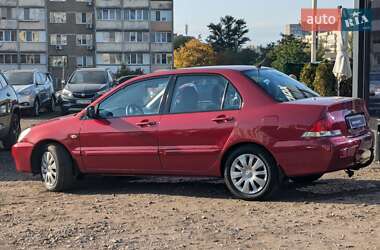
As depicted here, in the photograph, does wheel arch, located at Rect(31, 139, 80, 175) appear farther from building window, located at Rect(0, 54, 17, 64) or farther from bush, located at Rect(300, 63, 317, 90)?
building window, located at Rect(0, 54, 17, 64)

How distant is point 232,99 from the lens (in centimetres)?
791

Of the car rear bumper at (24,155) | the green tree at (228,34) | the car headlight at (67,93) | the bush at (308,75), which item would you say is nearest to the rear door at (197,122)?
the car rear bumper at (24,155)

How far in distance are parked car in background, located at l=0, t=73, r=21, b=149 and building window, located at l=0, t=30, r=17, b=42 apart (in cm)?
7702

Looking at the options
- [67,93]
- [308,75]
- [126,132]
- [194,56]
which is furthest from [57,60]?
[126,132]

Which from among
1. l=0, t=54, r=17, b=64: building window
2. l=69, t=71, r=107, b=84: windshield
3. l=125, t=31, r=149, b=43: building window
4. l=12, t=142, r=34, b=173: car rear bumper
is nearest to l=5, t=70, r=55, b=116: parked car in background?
l=69, t=71, r=107, b=84: windshield

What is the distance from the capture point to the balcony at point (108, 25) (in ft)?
292

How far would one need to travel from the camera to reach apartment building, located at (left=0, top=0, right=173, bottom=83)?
3440 inches

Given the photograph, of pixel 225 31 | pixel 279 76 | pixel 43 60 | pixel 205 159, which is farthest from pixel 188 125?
pixel 225 31

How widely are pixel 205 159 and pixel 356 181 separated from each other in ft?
7.46

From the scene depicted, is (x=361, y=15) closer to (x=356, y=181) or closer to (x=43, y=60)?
(x=356, y=181)

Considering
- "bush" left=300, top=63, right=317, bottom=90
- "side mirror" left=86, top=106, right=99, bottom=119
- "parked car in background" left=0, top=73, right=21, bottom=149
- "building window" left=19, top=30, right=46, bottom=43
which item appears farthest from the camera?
"building window" left=19, top=30, right=46, bottom=43

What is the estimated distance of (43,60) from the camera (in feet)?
289

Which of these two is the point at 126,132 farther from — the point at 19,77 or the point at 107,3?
the point at 107,3

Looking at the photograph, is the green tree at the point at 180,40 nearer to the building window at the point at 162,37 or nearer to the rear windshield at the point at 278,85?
the building window at the point at 162,37
